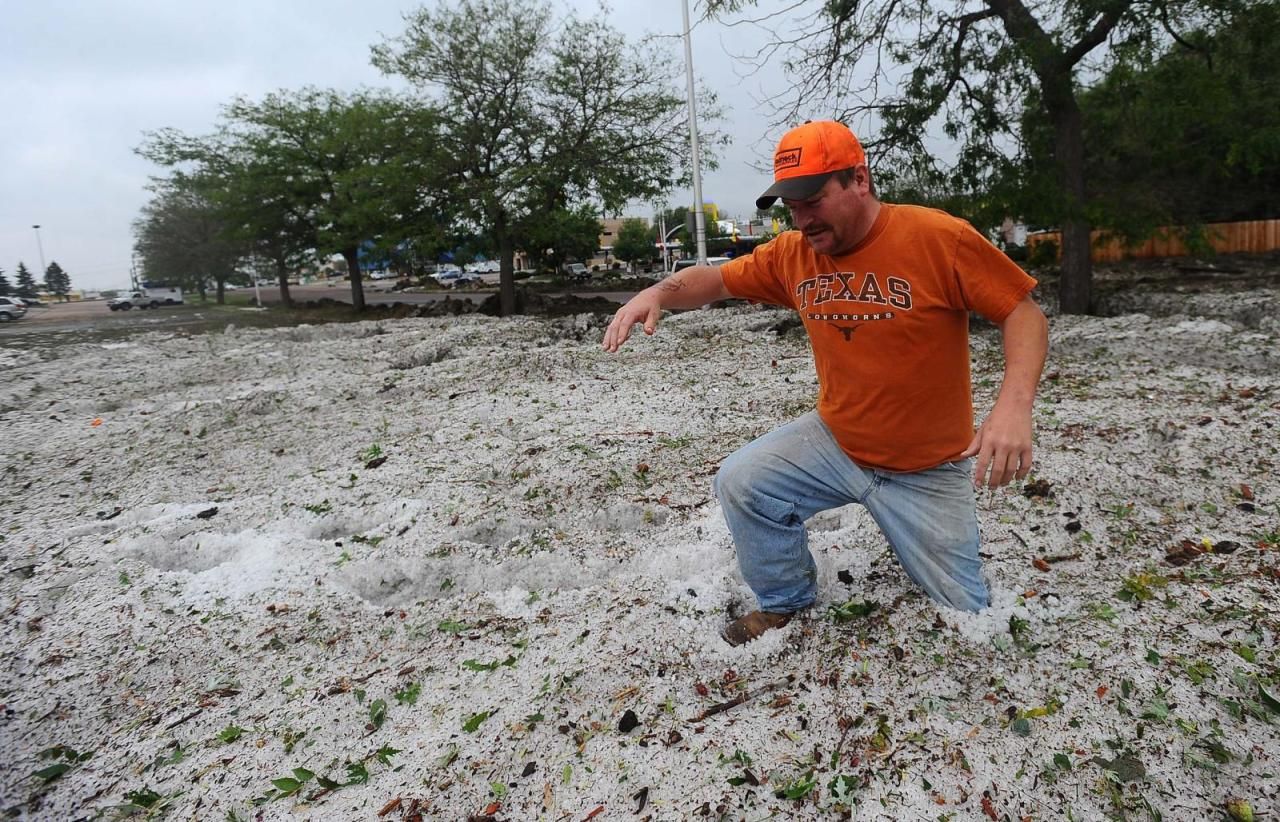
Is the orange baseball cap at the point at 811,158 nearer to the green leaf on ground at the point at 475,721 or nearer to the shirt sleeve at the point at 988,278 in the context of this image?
the shirt sleeve at the point at 988,278

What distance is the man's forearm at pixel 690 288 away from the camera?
2.75 m

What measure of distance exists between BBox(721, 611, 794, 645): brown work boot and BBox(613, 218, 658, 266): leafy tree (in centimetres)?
6239

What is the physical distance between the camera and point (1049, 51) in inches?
316

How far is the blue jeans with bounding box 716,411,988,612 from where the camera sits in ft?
8.04

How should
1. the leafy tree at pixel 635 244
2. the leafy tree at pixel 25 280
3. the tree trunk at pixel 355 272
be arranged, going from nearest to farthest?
the tree trunk at pixel 355 272 → the leafy tree at pixel 635 244 → the leafy tree at pixel 25 280

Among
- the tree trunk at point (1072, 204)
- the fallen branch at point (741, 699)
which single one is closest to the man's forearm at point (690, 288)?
the fallen branch at point (741, 699)

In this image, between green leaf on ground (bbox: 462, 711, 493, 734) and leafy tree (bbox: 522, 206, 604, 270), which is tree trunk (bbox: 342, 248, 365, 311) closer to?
leafy tree (bbox: 522, 206, 604, 270)

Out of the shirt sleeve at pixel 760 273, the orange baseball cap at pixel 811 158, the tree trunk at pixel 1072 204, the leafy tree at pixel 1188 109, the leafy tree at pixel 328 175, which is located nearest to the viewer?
the orange baseball cap at pixel 811 158

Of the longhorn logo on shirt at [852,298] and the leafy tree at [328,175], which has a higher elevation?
the leafy tree at [328,175]

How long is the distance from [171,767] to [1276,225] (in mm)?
25267

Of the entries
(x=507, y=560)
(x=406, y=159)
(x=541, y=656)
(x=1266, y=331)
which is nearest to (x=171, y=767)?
(x=541, y=656)

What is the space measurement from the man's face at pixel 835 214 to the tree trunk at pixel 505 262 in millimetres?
15541

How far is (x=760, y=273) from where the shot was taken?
270 centimetres

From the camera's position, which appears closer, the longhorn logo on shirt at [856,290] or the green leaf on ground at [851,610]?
the longhorn logo on shirt at [856,290]
